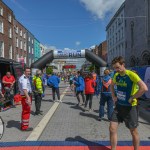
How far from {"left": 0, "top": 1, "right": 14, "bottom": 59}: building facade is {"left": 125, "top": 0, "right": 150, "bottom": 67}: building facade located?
14.8 metres

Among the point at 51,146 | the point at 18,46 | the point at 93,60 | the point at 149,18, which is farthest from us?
the point at 18,46

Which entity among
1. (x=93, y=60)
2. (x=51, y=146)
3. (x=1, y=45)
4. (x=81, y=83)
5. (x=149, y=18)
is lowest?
(x=51, y=146)

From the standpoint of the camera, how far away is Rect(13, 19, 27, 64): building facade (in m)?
37.8

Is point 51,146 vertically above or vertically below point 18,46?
below

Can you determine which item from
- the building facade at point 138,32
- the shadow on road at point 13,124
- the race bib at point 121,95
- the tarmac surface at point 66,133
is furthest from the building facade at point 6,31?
the race bib at point 121,95

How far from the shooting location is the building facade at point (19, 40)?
37781 millimetres

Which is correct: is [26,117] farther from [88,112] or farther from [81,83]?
[81,83]

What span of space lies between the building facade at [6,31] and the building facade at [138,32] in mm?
14850

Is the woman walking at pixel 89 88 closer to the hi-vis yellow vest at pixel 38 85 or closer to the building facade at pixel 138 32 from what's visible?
the hi-vis yellow vest at pixel 38 85

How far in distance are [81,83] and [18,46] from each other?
96.9 feet

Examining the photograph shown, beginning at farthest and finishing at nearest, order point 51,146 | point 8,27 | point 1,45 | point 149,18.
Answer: point 8,27
point 1,45
point 149,18
point 51,146

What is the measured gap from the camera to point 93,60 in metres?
20.1

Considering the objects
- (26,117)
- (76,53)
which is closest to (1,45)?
(76,53)

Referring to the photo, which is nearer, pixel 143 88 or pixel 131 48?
pixel 143 88
